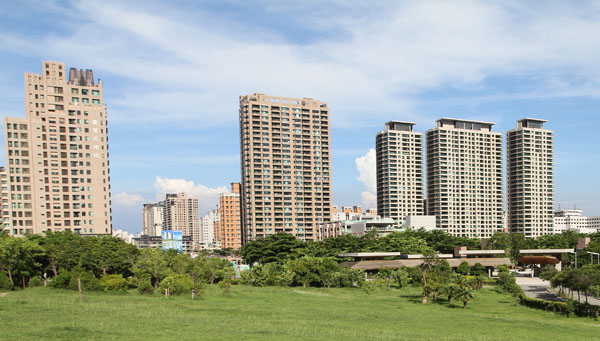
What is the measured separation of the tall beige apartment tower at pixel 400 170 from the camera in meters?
Result: 177

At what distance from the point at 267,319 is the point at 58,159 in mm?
84912

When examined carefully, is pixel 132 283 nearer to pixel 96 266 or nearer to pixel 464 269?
pixel 96 266

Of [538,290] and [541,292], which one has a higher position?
[541,292]

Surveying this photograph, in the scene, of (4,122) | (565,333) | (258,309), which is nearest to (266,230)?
(4,122)

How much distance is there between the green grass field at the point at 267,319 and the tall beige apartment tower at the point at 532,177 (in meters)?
133

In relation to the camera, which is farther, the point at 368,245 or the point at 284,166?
the point at 284,166

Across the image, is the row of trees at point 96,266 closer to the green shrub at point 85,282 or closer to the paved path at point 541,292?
the green shrub at point 85,282

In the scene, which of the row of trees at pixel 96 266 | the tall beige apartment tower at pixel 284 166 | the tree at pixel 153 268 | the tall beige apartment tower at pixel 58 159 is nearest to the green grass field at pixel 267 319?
the row of trees at pixel 96 266

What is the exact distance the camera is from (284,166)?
156 m

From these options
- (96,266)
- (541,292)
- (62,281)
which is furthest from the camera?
(541,292)

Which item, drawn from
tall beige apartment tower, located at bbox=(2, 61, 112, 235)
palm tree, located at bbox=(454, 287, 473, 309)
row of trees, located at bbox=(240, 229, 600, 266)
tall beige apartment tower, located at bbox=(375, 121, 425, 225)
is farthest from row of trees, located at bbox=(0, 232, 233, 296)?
tall beige apartment tower, located at bbox=(375, 121, 425, 225)

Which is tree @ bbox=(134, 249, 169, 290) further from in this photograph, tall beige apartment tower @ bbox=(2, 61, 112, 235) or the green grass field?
tall beige apartment tower @ bbox=(2, 61, 112, 235)

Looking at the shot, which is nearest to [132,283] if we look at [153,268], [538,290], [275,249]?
[153,268]

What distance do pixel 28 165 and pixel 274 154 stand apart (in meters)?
74.3
